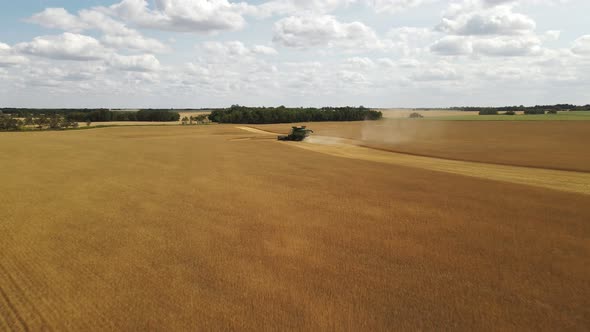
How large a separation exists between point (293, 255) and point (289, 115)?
410ft

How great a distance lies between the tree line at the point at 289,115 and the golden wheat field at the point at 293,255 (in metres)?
109

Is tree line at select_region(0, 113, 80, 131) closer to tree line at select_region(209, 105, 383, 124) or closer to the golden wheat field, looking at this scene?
tree line at select_region(209, 105, 383, 124)

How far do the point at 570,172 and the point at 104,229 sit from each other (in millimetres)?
30358

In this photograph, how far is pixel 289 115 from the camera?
441ft

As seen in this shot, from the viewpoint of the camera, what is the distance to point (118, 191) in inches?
776

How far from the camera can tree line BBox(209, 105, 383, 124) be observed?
129625 mm

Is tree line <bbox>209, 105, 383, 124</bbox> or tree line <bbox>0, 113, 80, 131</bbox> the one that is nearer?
tree line <bbox>0, 113, 80, 131</bbox>

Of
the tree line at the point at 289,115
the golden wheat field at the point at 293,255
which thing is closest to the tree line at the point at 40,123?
the tree line at the point at 289,115

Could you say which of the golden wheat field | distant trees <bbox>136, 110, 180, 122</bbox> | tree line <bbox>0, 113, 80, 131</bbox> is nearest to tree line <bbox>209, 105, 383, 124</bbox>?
distant trees <bbox>136, 110, 180, 122</bbox>

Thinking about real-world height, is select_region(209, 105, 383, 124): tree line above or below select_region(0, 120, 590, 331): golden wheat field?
above

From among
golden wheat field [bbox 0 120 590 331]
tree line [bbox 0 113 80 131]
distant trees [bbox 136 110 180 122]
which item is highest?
distant trees [bbox 136 110 180 122]

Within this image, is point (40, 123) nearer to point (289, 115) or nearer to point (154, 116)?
point (154, 116)

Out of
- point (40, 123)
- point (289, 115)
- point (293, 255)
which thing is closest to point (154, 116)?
point (40, 123)

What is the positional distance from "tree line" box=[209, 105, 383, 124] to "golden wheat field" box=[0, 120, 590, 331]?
4275 inches
